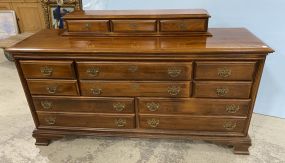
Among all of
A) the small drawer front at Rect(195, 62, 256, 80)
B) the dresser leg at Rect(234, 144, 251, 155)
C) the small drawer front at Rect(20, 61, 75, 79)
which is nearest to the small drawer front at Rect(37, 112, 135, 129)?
the small drawer front at Rect(20, 61, 75, 79)

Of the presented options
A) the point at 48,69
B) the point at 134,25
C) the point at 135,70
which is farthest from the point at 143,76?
the point at 48,69

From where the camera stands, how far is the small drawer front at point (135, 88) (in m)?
1.70

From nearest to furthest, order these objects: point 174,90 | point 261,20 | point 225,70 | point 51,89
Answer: point 225,70
point 174,90
point 51,89
point 261,20

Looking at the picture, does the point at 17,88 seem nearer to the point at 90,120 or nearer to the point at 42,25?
the point at 90,120

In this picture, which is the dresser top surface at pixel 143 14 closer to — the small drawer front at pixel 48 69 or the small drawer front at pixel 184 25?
the small drawer front at pixel 184 25

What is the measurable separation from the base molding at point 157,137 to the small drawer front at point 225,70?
1.82 feet

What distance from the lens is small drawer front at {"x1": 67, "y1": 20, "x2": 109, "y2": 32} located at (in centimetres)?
189

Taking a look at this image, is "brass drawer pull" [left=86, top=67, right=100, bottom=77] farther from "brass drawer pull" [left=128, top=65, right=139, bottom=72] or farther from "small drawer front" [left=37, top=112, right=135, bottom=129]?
"small drawer front" [left=37, top=112, right=135, bottom=129]

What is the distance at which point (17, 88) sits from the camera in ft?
9.93

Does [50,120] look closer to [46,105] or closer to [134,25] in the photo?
[46,105]

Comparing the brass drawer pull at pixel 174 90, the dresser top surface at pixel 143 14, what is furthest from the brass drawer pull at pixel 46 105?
the brass drawer pull at pixel 174 90

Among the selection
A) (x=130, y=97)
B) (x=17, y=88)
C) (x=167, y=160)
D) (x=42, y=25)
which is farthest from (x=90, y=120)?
(x=42, y=25)

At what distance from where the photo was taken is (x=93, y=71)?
5.57 ft

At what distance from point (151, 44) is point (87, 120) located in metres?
0.87
